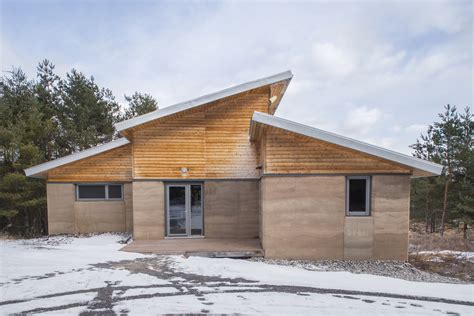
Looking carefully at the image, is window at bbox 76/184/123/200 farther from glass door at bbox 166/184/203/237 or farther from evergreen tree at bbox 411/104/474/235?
evergreen tree at bbox 411/104/474/235

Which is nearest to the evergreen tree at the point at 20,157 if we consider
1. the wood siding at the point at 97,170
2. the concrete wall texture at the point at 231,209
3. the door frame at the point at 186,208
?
the wood siding at the point at 97,170

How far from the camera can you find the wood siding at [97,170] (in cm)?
932

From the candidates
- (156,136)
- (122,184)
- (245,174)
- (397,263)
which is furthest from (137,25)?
(397,263)

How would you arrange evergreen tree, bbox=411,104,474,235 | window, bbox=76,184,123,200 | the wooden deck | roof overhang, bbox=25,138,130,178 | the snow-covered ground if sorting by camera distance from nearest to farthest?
the snow-covered ground, the wooden deck, roof overhang, bbox=25,138,130,178, window, bbox=76,184,123,200, evergreen tree, bbox=411,104,474,235

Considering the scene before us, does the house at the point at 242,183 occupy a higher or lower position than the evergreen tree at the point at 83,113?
lower

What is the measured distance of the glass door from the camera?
26.8 feet

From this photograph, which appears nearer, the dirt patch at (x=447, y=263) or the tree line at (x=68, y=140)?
the dirt patch at (x=447, y=263)

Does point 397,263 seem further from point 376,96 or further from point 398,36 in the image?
point 376,96

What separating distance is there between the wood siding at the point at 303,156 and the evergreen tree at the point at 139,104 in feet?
42.6

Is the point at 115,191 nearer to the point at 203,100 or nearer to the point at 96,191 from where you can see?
the point at 96,191

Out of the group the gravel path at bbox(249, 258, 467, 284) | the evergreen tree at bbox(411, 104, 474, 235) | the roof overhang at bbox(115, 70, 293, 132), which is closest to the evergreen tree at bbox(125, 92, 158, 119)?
the roof overhang at bbox(115, 70, 293, 132)

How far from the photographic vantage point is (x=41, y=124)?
11953 mm

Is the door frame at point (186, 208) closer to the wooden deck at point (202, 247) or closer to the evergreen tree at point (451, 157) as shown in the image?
the wooden deck at point (202, 247)

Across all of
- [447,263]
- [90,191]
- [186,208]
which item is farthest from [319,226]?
[90,191]
